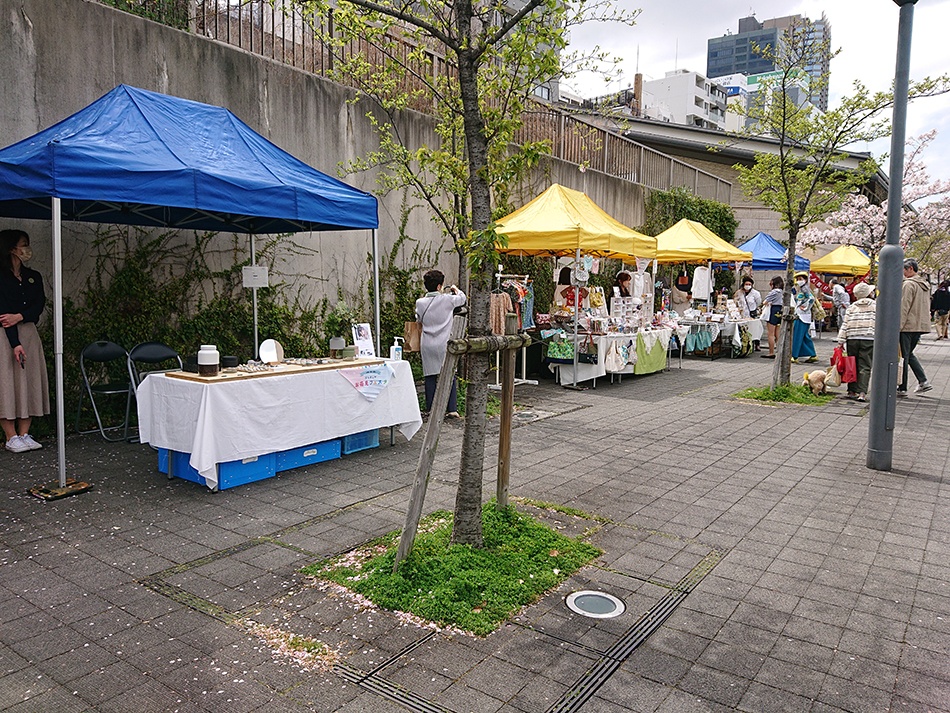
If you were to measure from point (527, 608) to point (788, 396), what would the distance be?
807 centimetres

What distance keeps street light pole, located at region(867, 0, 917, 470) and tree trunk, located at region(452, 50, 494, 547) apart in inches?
158

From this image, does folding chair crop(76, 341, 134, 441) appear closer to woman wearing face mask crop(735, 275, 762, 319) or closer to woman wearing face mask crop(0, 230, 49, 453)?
woman wearing face mask crop(0, 230, 49, 453)

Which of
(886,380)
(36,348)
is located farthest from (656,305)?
(36,348)

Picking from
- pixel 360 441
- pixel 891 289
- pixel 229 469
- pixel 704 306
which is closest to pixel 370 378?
pixel 360 441

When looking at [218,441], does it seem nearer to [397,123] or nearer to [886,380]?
[886,380]

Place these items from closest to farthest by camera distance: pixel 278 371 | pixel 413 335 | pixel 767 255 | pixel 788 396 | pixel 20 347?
pixel 278 371 < pixel 20 347 < pixel 413 335 < pixel 788 396 < pixel 767 255

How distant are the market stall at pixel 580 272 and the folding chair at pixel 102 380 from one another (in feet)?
17.8

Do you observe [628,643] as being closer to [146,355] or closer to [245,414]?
[245,414]

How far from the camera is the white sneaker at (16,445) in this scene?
20.5 ft

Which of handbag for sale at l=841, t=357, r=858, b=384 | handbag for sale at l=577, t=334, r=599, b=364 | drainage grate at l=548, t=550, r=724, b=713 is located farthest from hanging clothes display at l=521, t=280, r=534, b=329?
drainage grate at l=548, t=550, r=724, b=713

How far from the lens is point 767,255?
19219 mm

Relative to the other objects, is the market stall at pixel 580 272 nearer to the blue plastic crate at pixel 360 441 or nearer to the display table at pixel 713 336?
the display table at pixel 713 336

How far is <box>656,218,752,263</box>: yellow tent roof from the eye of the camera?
1458cm

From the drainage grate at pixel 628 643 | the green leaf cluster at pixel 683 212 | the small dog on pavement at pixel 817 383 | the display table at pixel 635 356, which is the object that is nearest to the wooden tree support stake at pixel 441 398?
the drainage grate at pixel 628 643
